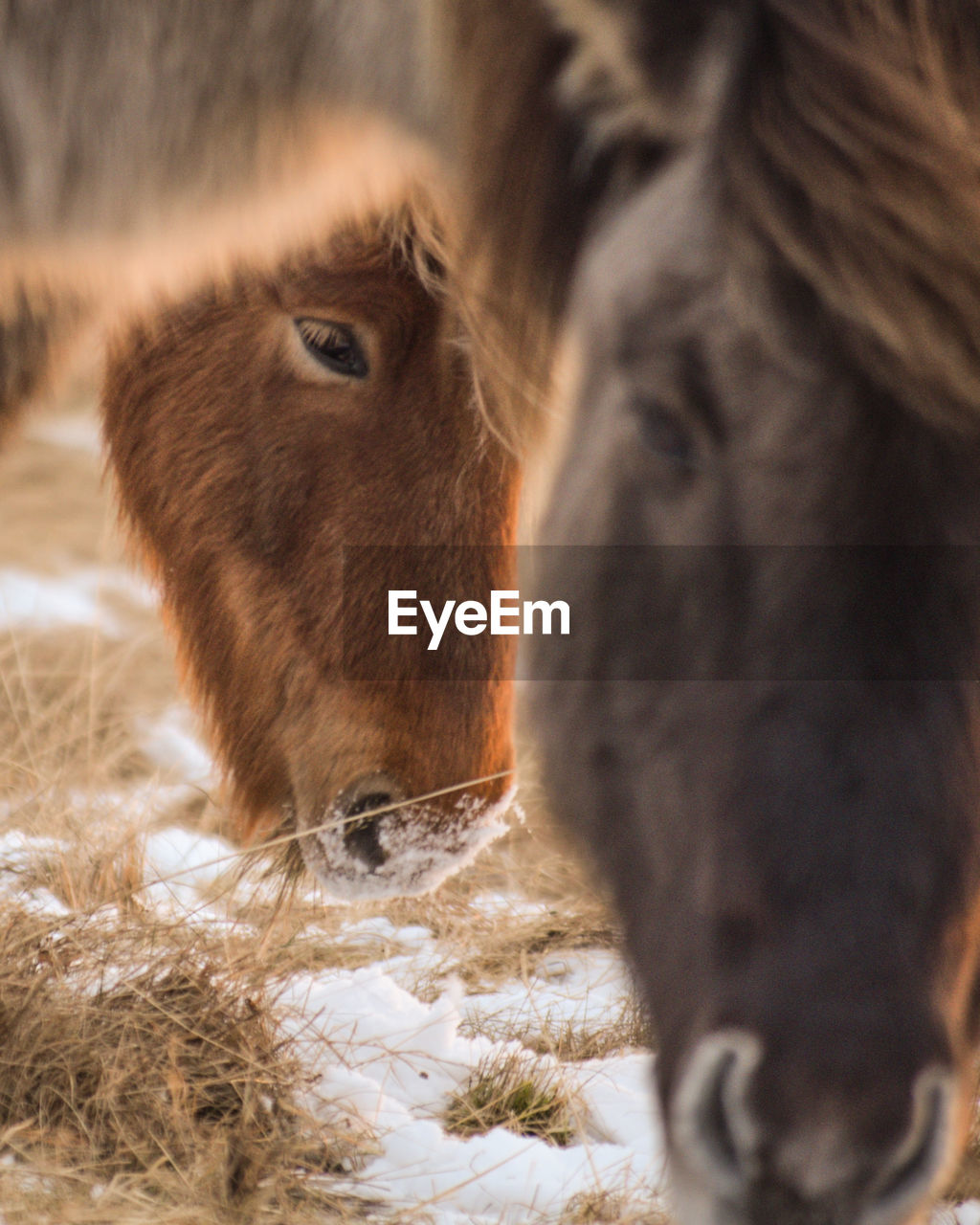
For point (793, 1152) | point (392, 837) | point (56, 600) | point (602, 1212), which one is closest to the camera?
point (793, 1152)

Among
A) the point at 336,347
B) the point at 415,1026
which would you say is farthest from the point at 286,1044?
the point at 336,347

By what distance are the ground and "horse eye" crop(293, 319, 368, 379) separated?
597mm

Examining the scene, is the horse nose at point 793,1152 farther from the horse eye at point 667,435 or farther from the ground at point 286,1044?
the horse eye at point 667,435

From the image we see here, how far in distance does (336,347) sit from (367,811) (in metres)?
0.87

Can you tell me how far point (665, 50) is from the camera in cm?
122

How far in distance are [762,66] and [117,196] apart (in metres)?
0.79

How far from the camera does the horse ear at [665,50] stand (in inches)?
47.5

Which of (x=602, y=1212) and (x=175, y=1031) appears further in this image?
(x=175, y=1031)

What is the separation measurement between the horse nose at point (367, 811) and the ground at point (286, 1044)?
0.25 meters

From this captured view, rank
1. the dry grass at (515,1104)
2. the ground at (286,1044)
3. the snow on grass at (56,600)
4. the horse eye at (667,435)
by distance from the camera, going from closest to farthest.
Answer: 1. the horse eye at (667,435)
2. the ground at (286,1044)
3. the dry grass at (515,1104)
4. the snow on grass at (56,600)

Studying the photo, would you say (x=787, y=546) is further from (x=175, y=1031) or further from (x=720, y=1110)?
(x=175, y=1031)

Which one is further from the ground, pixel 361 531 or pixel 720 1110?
pixel 720 1110

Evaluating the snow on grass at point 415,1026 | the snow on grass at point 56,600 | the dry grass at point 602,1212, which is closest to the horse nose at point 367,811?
the snow on grass at point 415,1026

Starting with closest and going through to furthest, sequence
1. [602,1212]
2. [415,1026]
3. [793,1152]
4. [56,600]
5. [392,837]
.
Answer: [793,1152] → [602,1212] → [392,837] → [415,1026] → [56,600]
